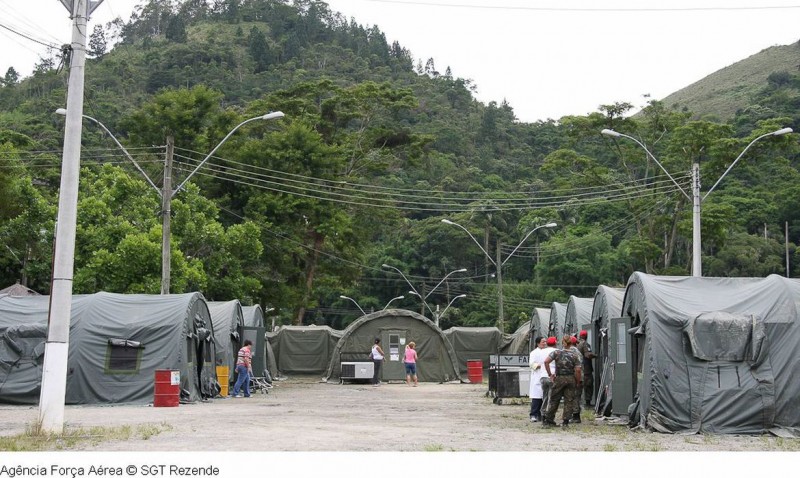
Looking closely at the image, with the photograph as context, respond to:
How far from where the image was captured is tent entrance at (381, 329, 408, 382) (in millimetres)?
42688

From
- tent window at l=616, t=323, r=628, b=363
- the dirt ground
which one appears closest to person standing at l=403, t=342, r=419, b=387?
the dirt ground

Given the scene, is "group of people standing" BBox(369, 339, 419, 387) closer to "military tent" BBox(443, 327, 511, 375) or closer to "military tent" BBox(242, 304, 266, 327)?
"military tent" BBox(242, 304, 266, 327)

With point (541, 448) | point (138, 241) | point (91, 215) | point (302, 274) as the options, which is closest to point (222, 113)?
point (302, 274)

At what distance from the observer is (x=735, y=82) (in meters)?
178

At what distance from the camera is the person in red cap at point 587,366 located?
21797mm

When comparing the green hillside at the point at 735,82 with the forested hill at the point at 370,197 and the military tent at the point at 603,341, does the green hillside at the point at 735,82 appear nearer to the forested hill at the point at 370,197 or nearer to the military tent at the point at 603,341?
the forested hill at the point at 370,197

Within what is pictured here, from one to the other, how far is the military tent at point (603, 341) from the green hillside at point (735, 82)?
429 feet

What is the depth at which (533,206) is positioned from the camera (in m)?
76.3

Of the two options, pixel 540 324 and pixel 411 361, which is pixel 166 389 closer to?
pixel 411 361

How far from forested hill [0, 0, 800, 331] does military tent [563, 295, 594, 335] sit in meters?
13.3

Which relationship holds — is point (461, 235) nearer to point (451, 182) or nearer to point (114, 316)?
point (451, 182)

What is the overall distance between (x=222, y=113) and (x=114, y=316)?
30.5m

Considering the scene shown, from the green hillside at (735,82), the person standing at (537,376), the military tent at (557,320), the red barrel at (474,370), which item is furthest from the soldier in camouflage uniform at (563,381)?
the green hillside at (735,82)

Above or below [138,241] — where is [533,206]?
above
